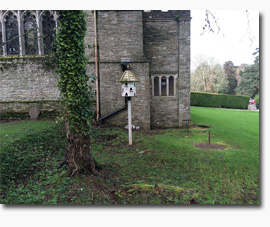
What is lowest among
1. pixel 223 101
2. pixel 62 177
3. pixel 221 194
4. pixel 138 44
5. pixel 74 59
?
pixel 221 194

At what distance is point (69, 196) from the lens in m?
3.99

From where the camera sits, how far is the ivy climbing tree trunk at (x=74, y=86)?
13.8ft

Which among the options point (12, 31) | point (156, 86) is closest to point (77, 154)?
point (156, 86)

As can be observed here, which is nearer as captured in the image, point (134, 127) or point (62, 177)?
point (62, 177)

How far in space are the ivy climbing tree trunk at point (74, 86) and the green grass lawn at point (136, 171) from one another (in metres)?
0.45

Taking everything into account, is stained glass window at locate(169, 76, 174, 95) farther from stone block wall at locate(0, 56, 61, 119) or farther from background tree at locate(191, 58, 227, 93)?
background tree at locate(191, 58, 227, 93)

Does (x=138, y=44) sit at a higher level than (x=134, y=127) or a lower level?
higher

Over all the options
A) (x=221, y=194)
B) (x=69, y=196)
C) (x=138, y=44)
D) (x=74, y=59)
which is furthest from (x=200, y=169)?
(x=138, y=44)

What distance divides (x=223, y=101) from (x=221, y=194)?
13127 mm

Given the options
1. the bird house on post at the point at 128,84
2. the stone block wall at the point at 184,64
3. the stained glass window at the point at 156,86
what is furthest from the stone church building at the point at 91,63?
the bird house on post at the point at 128,84

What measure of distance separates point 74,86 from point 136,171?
2610mm

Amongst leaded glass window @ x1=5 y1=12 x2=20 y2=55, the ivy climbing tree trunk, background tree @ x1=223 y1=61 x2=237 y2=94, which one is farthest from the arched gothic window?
the ivy climbing tree trunk

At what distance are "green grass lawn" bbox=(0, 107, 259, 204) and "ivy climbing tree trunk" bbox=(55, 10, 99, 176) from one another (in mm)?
454

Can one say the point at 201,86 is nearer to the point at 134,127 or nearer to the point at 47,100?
the point at 134,127
